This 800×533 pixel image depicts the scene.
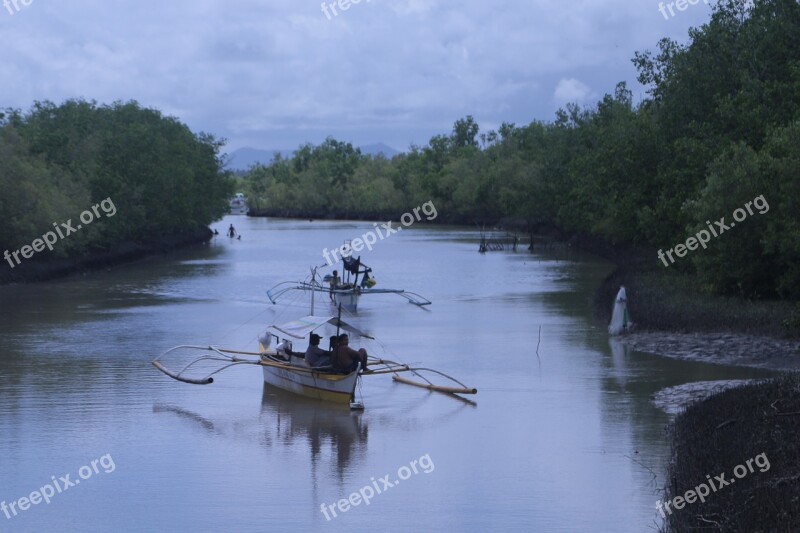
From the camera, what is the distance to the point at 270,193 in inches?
7318

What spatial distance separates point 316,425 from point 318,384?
1590 mm

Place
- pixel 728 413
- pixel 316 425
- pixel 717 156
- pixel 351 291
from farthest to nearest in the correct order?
pixel 351 291, pixel 717 156, pixel 316 425, pixel 728 413

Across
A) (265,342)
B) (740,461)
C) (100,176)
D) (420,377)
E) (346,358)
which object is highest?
(100,176)

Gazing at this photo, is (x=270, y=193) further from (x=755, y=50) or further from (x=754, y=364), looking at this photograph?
(x=754, y=364)

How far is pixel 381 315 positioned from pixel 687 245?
34.2ft

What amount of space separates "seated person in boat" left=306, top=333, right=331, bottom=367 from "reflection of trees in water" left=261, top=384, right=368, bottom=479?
78 centimetres

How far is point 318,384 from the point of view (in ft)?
69.1

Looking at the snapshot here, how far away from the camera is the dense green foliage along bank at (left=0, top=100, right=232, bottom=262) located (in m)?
47.9

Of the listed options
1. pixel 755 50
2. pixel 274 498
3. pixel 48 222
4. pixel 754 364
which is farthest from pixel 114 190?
pixel 274 498

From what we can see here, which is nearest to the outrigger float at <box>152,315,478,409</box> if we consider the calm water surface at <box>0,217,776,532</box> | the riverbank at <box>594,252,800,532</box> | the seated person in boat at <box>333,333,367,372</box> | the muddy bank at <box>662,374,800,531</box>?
the seated person in boat at <box>333,333,367,372</box>

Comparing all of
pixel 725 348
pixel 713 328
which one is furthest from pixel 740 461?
pixel 713 328

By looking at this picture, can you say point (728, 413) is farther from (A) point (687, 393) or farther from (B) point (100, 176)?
(B) point (100, 176)

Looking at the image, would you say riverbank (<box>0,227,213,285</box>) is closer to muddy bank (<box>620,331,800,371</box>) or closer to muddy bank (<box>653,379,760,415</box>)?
muddy bank (<box>620,331,800,371</box>)

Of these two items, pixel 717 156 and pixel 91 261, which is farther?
pixel 91 261
